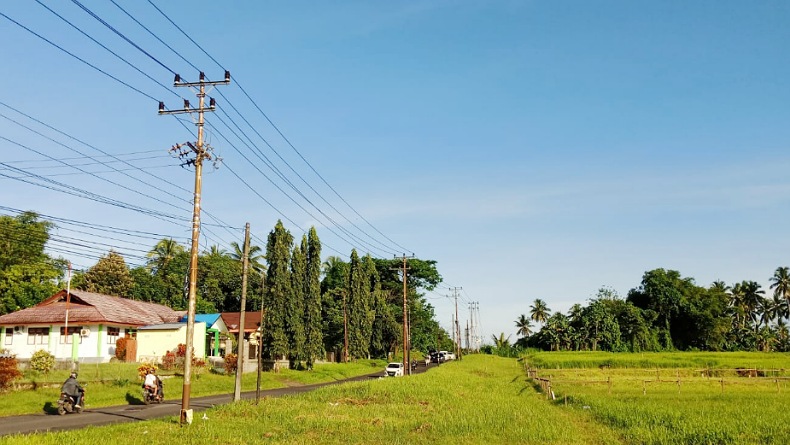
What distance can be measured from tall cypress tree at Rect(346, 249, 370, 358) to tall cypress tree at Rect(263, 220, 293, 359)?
66.1 feet

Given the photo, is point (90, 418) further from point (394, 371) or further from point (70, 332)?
point (394, 371)

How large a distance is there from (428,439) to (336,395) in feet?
43.4

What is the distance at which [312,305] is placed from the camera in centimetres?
6097

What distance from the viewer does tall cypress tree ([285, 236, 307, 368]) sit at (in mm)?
57469

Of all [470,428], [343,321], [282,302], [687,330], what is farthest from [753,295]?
[470,428]

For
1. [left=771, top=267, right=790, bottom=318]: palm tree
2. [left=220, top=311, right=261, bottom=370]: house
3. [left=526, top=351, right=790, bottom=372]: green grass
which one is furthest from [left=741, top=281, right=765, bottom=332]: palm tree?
[left=220, top=311, right=261, bottom=370]: house

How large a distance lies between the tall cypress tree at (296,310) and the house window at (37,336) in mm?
19395

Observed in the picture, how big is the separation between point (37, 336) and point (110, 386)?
1630 cm

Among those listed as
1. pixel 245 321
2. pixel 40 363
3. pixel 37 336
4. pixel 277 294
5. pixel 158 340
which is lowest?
pixel 40 363

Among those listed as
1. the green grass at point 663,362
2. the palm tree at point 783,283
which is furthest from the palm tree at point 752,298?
the green grass at point 663,362

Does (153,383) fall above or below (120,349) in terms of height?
below

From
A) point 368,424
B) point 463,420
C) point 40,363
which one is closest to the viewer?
point 368,424

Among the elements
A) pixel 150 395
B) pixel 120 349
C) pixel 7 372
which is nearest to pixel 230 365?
pixel 120 349

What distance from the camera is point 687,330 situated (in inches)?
4149
